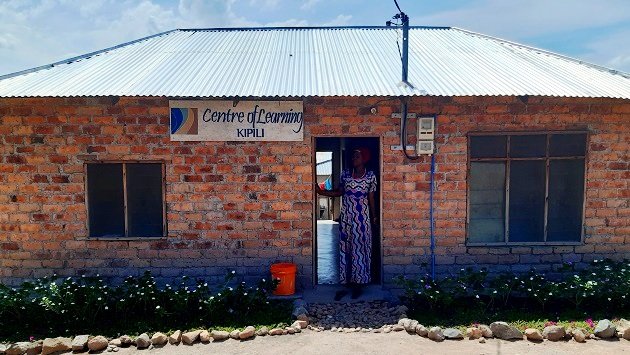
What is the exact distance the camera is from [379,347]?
4281 millimetres

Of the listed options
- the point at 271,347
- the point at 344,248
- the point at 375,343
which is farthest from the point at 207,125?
the point at 375,343

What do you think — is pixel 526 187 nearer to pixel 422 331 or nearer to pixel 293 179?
pixel 422 331

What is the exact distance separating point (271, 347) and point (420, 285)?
1.97m

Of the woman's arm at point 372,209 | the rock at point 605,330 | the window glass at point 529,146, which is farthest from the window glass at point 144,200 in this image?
the rock at point 605,330

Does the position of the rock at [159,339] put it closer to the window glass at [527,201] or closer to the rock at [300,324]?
the rock at [300,324]

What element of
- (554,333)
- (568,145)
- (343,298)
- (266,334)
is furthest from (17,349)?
(568,145)

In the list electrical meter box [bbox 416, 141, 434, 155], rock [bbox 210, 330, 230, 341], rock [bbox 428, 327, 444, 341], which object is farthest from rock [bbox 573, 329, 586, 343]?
rock [bbox 210, 330, 230, 341]

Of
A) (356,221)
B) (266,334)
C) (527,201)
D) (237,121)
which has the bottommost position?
(266,334)

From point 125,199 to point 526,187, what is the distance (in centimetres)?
531

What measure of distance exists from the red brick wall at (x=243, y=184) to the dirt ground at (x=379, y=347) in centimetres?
135

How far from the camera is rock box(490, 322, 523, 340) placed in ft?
14.7

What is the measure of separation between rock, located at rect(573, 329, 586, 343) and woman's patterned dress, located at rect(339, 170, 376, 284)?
2.42 m

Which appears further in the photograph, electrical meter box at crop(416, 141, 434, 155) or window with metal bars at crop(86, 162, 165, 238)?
window with metal bars at crop(86, 162, 165, 238)

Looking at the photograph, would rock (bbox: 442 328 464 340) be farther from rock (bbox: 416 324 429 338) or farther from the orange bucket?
the orange bucket
